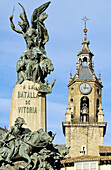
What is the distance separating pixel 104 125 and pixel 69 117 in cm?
563

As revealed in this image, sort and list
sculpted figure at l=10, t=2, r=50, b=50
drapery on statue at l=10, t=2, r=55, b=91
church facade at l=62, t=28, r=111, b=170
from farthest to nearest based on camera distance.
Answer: church facade at l=62, t=28, r=111, b=170 < sculpted figure at l=10, t=2, r=50, b=50 < drapery on statue at l=10, t=2, r=55, b=91

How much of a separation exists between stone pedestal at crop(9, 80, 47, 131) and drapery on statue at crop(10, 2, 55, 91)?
0.35 meters

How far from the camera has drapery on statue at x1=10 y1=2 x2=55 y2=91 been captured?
90.9 ft

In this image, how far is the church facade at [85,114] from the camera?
95.3 metres

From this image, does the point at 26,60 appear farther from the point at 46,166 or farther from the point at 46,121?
the point at 46,166

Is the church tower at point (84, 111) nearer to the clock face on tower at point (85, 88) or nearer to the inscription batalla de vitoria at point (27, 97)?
the clock face on tower at point (85, 88)

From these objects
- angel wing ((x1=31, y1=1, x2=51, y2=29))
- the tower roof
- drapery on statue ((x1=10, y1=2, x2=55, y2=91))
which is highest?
the tower roof

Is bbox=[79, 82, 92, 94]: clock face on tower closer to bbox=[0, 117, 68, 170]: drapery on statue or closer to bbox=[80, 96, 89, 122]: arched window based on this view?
bbox=[80, 96, 89, 122]: arched window

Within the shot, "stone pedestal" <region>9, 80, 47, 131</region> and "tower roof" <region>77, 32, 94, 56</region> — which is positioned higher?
"tower roof" <region>77, 32, 94, 56</region>

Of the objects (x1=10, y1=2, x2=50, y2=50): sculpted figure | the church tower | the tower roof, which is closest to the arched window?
the church tower

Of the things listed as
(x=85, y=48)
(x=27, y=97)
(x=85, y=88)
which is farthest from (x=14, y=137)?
(x=85, y=48)

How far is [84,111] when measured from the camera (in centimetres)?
9900

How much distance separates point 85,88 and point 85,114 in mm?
6012

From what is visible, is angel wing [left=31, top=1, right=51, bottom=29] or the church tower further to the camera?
the church tower
